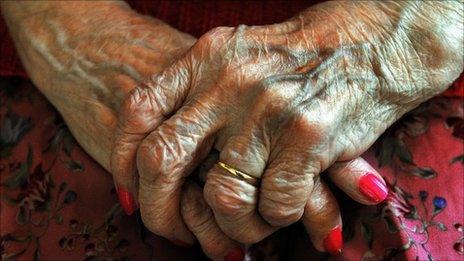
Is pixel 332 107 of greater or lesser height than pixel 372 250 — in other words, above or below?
above

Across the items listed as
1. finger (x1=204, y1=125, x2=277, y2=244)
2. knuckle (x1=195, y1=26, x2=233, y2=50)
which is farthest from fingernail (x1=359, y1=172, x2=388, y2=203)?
knuckle (x1=195, y1=26, x2=233, y2=50)

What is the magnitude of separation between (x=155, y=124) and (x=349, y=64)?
25cm

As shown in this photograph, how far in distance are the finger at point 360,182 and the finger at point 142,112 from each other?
0.22m

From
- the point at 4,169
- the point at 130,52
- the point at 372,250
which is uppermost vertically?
the point at 130,52

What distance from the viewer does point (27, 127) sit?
1025 mm

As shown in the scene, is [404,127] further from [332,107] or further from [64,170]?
[64,170]

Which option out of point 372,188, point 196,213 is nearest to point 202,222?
point 196,213

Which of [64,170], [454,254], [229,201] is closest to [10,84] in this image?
[64,170]

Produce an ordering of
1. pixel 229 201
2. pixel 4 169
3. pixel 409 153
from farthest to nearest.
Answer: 1. pixel 4 169
2. pixel 409 153
3. pixel 229 201

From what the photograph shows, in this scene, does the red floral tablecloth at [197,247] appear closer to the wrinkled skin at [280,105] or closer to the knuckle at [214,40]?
the wrinkled skin at [280,105]

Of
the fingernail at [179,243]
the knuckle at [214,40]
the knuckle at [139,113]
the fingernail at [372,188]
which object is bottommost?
the fingernail at [179,243]

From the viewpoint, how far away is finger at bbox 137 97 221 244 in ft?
2.44

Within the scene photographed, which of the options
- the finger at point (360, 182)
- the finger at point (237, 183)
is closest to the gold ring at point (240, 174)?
the finger at point (237, 183)

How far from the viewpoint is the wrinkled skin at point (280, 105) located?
73cm
